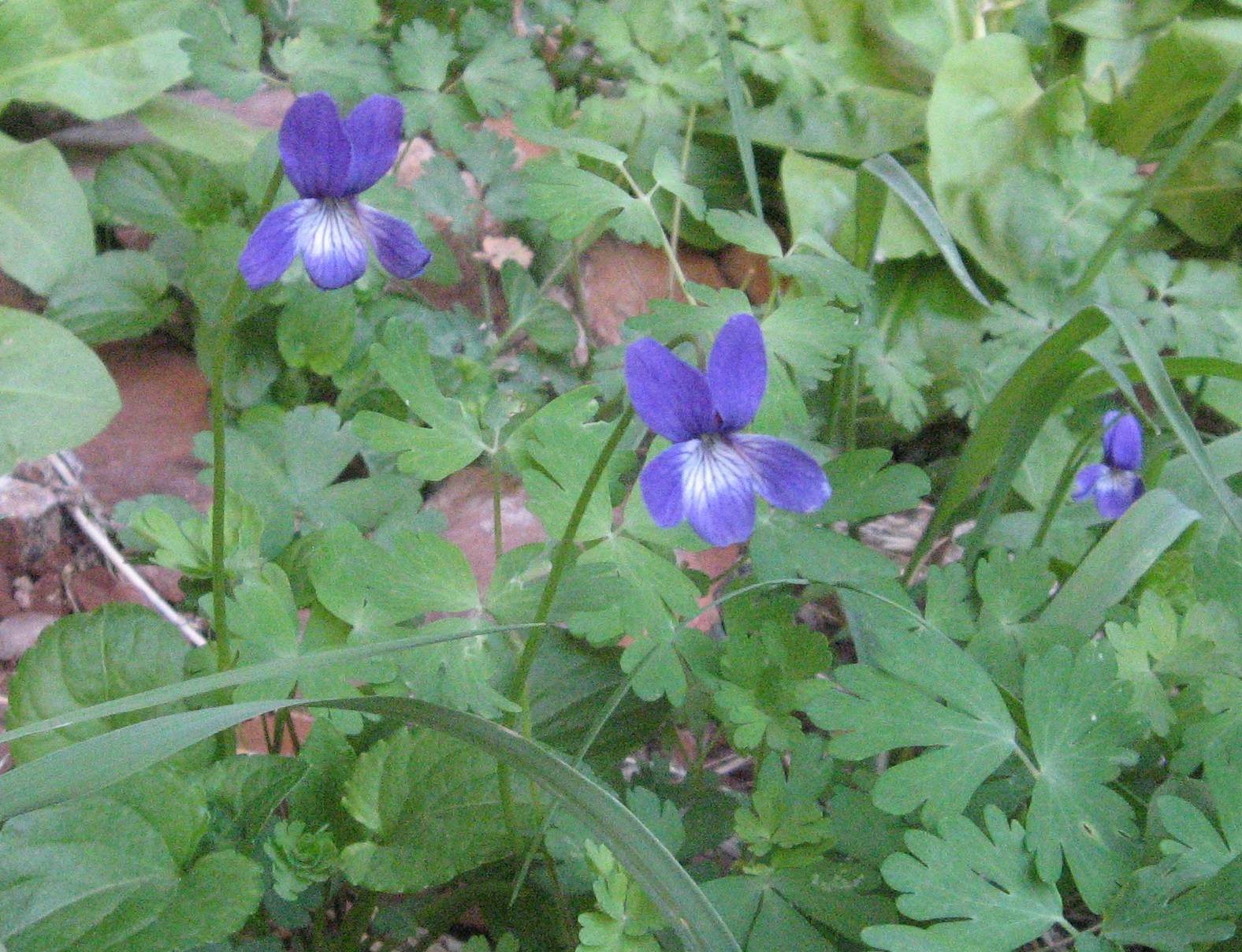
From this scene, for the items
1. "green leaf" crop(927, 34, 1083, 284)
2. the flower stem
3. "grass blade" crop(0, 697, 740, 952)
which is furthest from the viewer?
"green leaf" crop(927, 34, 1083, 284)

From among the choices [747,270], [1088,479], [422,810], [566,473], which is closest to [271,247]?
[566,473]

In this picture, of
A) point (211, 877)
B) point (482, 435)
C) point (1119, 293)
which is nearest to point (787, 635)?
point (482, 435)

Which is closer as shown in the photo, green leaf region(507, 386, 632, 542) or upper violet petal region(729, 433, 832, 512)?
upper violet petal region(729, 433, 832, 512)

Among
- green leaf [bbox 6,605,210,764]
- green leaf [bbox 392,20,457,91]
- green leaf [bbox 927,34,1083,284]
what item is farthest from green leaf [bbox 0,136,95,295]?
green leaf [bbox 927,34,1083,284]

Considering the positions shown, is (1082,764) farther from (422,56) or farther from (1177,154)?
(422,56)

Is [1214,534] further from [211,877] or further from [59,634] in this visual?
[59,634]

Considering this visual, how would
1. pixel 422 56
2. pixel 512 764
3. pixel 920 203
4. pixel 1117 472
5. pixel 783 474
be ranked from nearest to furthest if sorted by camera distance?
pixel 512 764 → pixel 783 474 → pixel 920 203 → pixel 1117 472 → pixel 422 56

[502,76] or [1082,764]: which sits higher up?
[502,76]

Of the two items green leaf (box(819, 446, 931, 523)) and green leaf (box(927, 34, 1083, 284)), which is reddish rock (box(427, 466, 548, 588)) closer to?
green leaf (box(819, 446, 931, 523))
